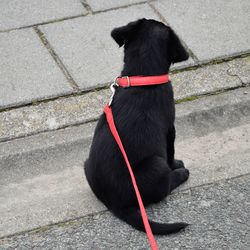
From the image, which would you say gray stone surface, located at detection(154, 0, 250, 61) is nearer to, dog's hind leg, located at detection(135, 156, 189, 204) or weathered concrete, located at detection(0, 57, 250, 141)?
weathered concrete, located at detection(0, 57, 250, 141)

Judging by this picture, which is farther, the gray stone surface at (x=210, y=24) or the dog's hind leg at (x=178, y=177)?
the gray stone surface at (x=210, y=24)

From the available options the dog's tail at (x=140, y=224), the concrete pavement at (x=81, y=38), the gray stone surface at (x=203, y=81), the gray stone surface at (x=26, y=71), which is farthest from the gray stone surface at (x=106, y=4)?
the dog's tail at (x=140, y=224)

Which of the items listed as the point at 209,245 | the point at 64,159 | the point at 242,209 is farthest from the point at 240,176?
the point at 64,159

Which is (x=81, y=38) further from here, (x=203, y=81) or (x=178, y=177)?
(x=178, y=177)

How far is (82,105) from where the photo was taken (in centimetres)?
455

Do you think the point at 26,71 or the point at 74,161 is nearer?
the point at 74,161

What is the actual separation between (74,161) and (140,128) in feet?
2.60

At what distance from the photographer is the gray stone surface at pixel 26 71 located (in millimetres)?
4637

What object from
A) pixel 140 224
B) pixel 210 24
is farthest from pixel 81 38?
pixel 140 224

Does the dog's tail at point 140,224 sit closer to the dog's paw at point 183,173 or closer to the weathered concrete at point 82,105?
the dog's paw at point 183,173

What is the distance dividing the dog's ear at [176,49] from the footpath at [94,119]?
798mm

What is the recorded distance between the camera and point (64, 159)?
4227 millimetres

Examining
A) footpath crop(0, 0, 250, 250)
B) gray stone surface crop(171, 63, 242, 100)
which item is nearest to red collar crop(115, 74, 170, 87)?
footpath crop(0, 0, 250, 250)

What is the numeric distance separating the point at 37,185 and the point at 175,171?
854mm
